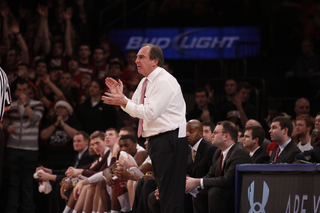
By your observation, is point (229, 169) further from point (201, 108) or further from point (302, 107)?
point (201, 108)

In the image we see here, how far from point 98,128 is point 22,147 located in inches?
55.2

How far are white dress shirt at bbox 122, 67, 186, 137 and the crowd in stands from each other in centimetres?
146

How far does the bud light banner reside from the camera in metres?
12.5

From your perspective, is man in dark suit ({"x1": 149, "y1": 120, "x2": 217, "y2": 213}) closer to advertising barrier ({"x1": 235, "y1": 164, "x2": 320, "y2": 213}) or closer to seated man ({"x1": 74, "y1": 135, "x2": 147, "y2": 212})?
seated man ({"x1": 74, "y1": 135, "x2": 147, "y2": 212})

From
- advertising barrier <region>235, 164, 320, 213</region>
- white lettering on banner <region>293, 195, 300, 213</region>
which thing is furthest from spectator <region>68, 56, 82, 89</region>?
white lettering on banner <region>293, 195, 300, 213</region>

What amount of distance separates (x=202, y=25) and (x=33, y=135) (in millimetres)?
5944

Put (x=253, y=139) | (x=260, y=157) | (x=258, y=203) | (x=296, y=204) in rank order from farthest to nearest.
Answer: (x=253, y=139) < (x=260, y=157) < (x=258, y=203) < (x=296, y=204)

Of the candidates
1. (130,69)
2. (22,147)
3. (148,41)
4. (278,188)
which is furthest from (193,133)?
(148,41)

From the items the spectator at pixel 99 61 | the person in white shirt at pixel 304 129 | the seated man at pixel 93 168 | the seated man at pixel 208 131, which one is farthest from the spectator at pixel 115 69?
the person in white shirt at pixel 304 129

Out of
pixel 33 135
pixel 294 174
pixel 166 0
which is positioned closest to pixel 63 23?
pixel 166 0

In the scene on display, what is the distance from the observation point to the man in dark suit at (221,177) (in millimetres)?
5543

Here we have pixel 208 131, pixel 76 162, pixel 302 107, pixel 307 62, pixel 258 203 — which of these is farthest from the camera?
pixel 307 62

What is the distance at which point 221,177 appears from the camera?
5.61m

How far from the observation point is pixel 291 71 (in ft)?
37.3
